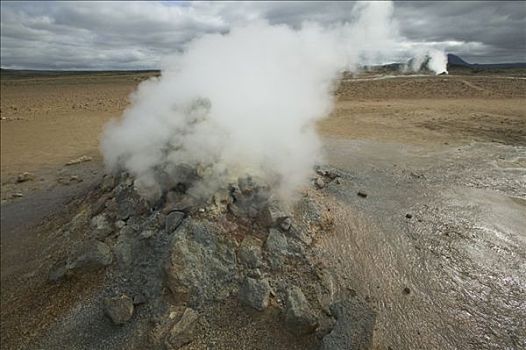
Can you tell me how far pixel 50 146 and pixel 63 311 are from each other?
27.0 ft

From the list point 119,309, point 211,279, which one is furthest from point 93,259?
point 211,279

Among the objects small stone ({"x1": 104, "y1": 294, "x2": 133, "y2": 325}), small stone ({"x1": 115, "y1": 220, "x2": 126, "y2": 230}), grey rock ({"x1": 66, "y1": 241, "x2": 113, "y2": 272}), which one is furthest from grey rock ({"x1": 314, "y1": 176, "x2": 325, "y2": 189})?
small stone ({"x1": 104, "y1": 294, "x2": 133, "y2": 325})

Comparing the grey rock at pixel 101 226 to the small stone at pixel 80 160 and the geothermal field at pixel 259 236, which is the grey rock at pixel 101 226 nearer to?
the geothermal field at pixel 259 236

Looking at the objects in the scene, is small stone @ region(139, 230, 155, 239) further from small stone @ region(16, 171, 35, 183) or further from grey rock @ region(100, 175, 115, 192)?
small stone @ region(16, 171, 35, 183)

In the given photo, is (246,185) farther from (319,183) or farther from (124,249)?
(319,183)

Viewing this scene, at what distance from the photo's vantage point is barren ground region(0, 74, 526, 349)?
12.3 ft

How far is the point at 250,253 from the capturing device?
3898 mm

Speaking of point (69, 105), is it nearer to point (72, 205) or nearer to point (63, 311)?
point (72, 205)

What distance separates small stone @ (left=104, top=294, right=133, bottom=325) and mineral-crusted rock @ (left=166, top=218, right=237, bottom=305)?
399mm

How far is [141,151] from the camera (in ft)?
17.1

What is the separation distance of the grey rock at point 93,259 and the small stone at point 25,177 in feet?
16.1

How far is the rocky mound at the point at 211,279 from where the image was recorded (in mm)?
3467

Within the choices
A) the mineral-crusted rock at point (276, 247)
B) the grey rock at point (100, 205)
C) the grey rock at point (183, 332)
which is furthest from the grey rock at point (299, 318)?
the grey rock at point (100, 205)

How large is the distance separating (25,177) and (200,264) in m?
6.25
